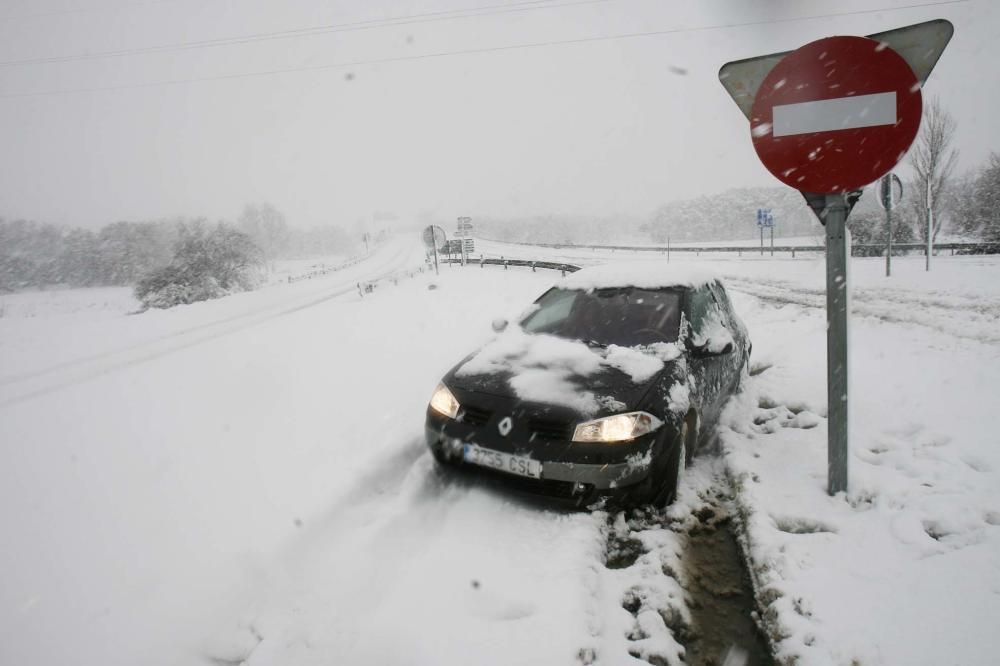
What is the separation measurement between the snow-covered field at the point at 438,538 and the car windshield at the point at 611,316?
3.89 feet

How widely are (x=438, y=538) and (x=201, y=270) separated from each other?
38954 mm

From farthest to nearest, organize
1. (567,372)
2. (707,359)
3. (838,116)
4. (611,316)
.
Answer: (611,316) → (707,359) → (567,372) → (838,116)

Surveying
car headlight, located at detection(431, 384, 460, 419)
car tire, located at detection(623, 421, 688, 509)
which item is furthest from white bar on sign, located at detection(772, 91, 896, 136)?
car headlight, located at detection(431, 384, 460, 419)

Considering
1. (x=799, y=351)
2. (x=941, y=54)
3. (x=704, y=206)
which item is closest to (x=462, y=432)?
(x=941, y=54)

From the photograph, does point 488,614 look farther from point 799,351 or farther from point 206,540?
point 799,351

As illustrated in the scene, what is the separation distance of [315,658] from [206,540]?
55.7 inches

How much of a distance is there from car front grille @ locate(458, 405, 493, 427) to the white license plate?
6.0 inches

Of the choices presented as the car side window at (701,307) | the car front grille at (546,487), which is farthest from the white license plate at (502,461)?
the car side window at (701,307)

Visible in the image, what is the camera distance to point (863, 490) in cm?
304

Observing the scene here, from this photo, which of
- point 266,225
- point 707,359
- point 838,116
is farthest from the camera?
point 266,225

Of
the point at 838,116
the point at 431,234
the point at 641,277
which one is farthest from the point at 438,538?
the point at 431,234

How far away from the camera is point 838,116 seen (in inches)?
96.1

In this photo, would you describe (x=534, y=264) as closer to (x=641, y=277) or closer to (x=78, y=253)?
(x=641, y=277)

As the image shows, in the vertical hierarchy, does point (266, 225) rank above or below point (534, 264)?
above
